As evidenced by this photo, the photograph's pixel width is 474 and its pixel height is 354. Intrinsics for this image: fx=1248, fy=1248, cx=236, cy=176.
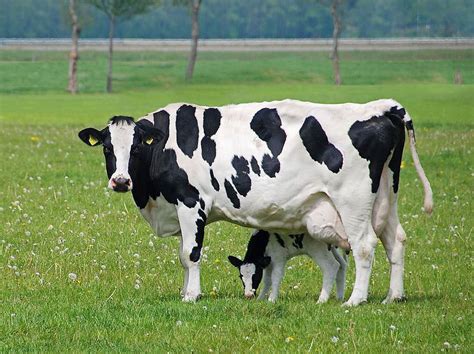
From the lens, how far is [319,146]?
11500mm

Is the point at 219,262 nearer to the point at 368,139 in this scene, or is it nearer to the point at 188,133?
the point at 188,133

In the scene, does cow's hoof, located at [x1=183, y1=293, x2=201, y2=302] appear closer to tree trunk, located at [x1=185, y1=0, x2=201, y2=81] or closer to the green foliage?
tree trunk, located at [x1=185, y1=0, x2=201, y2=81]

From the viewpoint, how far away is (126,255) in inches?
545

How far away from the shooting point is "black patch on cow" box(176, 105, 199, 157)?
1198 cm

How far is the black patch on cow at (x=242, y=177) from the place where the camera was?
38.2 ft

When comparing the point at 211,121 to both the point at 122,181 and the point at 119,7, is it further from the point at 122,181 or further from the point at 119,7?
the point at 119,7

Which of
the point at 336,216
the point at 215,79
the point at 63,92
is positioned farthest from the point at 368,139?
the point at 215,79

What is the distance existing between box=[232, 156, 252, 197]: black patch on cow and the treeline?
8129 cm

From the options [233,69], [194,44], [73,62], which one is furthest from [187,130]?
[233,69]

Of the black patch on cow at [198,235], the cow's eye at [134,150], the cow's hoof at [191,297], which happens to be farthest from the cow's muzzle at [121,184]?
the cow's hoof at [191,297]

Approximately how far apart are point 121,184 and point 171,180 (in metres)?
0.68

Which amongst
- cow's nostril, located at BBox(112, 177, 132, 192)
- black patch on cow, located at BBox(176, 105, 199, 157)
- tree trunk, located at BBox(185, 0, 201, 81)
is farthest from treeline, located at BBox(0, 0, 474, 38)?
cow's nostril, located at BBox(112, 177, 132, 192)

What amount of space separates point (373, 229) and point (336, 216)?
1.31 ft

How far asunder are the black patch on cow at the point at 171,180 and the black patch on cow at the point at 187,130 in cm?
14
